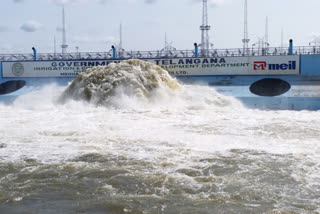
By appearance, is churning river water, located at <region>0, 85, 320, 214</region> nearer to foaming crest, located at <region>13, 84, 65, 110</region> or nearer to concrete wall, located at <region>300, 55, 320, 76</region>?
foaming crest, located at <region>13, 84, 65, 110</region>

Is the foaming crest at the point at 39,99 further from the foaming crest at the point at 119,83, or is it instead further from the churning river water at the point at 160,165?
the churning river water at the point at 160,165

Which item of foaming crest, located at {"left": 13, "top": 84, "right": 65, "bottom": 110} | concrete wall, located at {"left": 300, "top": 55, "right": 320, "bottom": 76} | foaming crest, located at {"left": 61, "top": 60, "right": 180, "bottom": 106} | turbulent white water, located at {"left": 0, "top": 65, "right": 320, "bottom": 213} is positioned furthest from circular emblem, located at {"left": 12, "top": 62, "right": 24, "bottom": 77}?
concrete wall, located at {"left": 300, "top": 55, "right": 320, "bottom": 76}

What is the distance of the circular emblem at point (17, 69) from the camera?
24297mm

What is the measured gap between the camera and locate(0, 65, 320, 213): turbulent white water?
16.3 ft

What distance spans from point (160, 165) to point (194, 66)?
15.5 m

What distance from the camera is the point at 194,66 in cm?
2159

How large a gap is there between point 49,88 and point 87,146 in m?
14.6

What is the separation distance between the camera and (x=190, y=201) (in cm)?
494

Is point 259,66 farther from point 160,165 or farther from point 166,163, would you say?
point 160,165

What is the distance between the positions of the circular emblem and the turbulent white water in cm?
1266

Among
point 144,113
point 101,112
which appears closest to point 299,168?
point 144,113

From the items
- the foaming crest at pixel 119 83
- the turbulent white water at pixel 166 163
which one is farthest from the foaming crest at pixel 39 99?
the turbulent white water at pixel 166 163

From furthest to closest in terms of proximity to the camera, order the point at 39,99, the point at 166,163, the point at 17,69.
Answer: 1. the point at 17,69
2. the point at 39,99
3. the point at 166,163

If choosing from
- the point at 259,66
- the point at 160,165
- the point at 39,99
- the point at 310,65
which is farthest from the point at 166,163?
the point at 310,65
